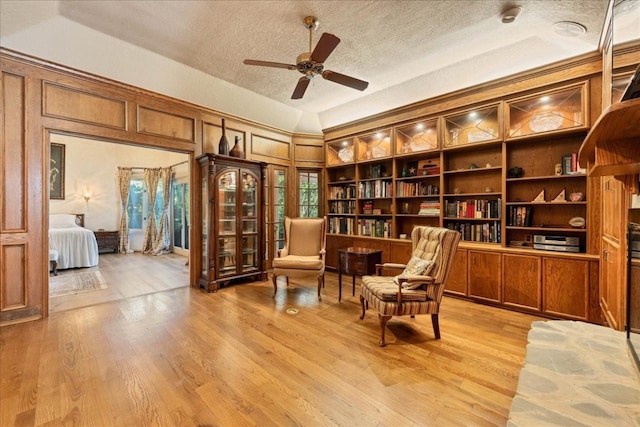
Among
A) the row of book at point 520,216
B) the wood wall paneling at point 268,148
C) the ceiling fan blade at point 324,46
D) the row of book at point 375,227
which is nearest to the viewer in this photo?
the ceiling fan blade at point 324,46

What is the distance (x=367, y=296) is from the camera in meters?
2.87

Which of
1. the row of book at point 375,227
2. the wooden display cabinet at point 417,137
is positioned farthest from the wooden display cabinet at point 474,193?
the row of book at point 375,227

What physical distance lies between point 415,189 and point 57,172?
27.3 ft

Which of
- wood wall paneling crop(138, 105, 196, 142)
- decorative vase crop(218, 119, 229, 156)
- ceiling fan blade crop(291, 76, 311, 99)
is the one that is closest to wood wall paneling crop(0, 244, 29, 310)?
wood wall paneling crop(138, 105, 196, 142)

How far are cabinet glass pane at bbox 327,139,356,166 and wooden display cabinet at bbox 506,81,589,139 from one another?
2.49m

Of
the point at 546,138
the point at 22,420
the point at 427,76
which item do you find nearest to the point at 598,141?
the point at 546,138

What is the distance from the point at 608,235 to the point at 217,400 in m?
3.49

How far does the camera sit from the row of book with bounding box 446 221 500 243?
3.68 m

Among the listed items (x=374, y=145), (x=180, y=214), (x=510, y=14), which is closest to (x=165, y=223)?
(x=180, y=214)

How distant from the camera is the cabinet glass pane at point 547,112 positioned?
3.13 meters

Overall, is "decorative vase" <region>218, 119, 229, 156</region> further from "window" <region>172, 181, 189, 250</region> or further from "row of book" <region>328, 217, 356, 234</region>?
"window" <region>172, 181, 189, 250</region>

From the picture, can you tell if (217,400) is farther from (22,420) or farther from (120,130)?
(120,130)

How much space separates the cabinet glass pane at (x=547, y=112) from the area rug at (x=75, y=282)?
20.2 ft

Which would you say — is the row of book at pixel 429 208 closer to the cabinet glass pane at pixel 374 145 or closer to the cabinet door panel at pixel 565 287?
the cabinet glass pane at pixel 374 145
